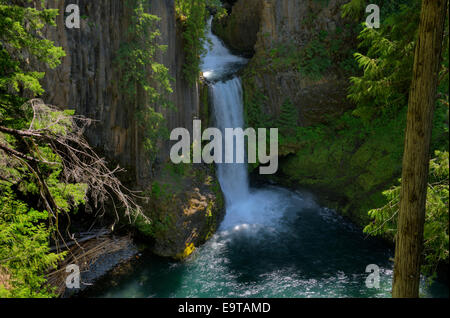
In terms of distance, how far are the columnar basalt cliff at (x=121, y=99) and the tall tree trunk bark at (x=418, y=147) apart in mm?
7001

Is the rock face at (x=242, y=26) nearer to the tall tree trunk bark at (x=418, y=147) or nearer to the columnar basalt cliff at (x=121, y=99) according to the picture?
the columnar basalt cliff at (x=121, y=99)

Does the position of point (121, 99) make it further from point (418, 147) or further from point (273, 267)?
point (418, 147)

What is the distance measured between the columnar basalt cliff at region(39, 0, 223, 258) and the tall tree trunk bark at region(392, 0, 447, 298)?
276 inches

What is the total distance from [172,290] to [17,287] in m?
4.99

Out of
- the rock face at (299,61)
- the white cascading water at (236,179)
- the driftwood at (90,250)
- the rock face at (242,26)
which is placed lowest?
the driftwood at (90,250)

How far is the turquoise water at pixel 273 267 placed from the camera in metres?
8.52

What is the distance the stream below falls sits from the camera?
859cm

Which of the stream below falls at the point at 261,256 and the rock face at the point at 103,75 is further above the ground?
the rock face at the point at 103,75

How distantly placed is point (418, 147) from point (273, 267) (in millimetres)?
7038

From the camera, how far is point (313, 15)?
14461 mm

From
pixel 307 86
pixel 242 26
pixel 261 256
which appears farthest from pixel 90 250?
pixel 242 26

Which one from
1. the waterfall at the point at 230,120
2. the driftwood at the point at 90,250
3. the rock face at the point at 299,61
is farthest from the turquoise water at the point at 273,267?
the rock face at the point at 299,61

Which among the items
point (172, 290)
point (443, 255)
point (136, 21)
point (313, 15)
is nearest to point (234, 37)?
point (313, 15)
